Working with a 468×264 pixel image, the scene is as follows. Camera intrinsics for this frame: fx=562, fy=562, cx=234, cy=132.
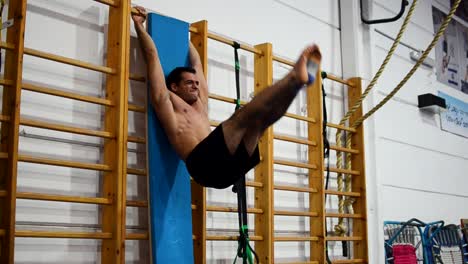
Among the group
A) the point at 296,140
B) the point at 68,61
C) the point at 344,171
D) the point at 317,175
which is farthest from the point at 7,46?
the point at 344,171

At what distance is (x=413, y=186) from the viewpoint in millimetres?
5027

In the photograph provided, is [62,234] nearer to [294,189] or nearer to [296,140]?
[294,189]

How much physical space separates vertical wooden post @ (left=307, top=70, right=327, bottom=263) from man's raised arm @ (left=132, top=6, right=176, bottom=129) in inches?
58.8

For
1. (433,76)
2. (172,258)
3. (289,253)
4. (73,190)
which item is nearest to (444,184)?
(433,76)

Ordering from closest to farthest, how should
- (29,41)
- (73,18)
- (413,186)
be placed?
(29,41)
(73,18)
(413,186)

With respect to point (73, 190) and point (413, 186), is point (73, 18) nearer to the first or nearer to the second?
point (73, 190)

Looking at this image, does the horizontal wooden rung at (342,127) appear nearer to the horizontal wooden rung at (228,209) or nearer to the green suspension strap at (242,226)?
the horizontal wooden rung at (228,209)

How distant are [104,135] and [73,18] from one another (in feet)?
1.97

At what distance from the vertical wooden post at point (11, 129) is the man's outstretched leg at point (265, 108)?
35.0 inches

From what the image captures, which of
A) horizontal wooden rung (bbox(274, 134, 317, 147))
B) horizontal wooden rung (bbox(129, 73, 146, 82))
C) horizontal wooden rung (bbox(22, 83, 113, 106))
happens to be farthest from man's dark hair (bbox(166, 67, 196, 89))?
horizontal wooden rung (bbox(274, 134, 317, 147))

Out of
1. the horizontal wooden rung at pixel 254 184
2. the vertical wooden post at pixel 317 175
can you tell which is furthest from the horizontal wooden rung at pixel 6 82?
the vertical wooden post at pixel 317 175

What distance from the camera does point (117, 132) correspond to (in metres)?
2.68

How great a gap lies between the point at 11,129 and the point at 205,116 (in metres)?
1.02

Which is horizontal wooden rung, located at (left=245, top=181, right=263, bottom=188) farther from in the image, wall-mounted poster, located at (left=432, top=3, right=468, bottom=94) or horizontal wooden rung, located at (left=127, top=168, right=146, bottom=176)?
wall-mounted poster, located at (left=432, top=3, right=468, bottom=94)
